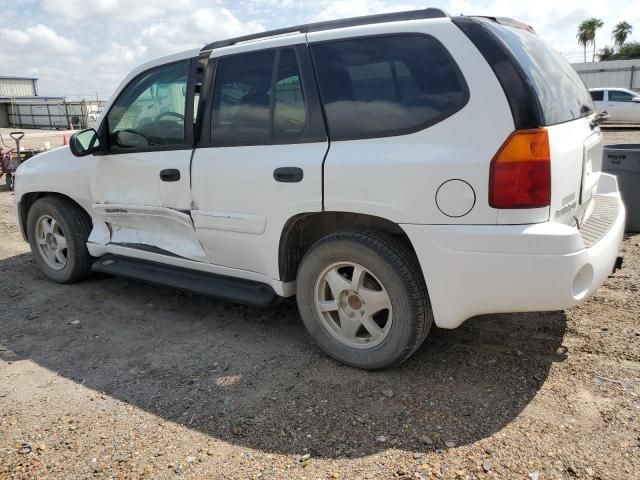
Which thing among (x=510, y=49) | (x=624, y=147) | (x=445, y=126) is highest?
(x=510, y=49)

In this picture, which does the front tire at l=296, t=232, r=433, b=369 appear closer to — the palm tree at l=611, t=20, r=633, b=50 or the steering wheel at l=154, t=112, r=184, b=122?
the steering wheel at l=154, t=112, r=184, b=122

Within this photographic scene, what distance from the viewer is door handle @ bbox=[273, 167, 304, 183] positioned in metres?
3.11

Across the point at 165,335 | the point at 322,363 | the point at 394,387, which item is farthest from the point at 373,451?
the point at 165,335

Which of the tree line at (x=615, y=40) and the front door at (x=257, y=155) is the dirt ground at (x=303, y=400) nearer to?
the front door at (x=257, y=155)

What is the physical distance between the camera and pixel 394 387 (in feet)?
9.89

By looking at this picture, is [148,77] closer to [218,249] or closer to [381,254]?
[218,249]

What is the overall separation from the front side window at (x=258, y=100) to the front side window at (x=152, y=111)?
37 centimetres

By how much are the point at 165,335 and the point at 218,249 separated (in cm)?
77

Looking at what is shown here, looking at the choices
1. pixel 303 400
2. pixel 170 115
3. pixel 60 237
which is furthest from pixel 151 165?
pixel 303 400

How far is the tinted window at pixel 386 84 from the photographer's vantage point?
270 cm

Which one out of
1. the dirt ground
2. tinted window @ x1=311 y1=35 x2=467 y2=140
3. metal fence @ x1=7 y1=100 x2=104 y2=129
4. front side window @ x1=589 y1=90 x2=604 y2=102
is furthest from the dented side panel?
metal fence @ x1=7 y1=100 x2=104 y2=129

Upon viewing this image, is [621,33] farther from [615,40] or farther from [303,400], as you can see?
[303,400]

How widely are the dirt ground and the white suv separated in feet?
1.14

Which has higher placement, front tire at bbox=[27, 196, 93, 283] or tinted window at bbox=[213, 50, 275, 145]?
tinted window at bbox=[213, 50, 275, 145]
